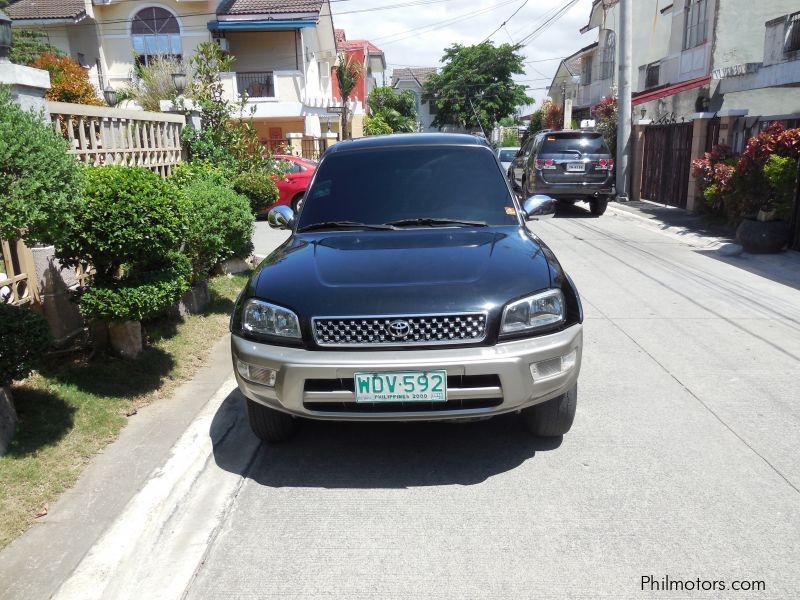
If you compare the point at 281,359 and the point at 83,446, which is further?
the point at 83,446

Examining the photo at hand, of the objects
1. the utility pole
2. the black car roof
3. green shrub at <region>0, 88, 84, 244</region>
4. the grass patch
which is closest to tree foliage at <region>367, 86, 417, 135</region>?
the utility pole

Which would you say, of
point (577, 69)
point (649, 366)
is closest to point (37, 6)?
point (649, 366)

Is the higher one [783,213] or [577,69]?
[577,69]

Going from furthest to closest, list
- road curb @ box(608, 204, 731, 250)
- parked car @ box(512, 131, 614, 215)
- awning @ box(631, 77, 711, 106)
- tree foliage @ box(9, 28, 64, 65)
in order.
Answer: tree foliage @ box(9, 28, 64, 65)
awning @ box(631, 77, 711, 106)
parked car @ box(512, 131, 614, 215)
road curb @ box(608, 204, 731, 250)

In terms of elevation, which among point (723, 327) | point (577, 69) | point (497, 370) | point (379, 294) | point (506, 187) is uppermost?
point (577, 69)

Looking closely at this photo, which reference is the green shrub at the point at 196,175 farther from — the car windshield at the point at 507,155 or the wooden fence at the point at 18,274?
the car windshield at the point at 507,155

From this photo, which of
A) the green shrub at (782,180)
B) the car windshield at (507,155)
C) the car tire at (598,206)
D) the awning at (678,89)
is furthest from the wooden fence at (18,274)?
the car windshield at (507,155)

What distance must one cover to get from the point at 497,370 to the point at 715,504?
1.30m

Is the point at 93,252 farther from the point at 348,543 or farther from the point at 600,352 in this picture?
the point at 600,352

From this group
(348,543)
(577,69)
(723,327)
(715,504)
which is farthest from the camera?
(577,69)

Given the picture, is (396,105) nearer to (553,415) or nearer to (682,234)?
(682,234)

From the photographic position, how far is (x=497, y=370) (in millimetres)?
3389

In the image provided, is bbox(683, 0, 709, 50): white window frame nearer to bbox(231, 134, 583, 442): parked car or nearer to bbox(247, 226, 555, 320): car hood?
→ bbox(247, 226, 555, 320): car hood

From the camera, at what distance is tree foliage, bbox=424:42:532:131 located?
175 feet
